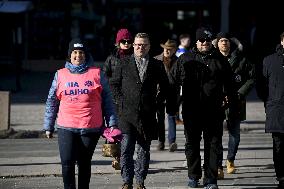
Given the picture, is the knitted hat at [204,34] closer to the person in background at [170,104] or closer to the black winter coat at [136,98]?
the person in background at [170,104]

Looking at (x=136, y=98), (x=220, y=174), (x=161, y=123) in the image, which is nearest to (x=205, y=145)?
(x=220, y=174)

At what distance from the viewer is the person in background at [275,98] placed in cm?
1052

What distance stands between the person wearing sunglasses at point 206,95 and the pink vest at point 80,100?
1783 mm

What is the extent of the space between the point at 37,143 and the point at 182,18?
18900mm

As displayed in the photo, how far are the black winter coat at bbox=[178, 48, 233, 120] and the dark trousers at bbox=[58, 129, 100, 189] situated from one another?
6.15 ft

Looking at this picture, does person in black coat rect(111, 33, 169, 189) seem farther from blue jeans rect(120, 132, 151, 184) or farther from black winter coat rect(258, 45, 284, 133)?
black winter coat rect(258, 45, 284, 133)

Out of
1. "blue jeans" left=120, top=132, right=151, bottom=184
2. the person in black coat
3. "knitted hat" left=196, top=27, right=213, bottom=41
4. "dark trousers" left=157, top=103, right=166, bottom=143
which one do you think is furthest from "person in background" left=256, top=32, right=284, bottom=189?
"blue jeans" left=120, top=132, right=151, bottom=184

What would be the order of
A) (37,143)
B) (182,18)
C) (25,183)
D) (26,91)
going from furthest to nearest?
(182,18) < (26,91) < (37,143) < (25,183)

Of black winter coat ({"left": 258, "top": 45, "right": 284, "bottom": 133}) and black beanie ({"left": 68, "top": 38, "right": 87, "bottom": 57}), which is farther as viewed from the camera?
black winter coat ({"left": 258, "top": 45, "right": 284, "bottom": 133})

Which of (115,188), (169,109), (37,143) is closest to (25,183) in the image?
(115,188)

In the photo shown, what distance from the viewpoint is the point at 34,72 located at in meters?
31.3

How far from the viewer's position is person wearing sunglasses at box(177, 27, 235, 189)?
10.5 meters

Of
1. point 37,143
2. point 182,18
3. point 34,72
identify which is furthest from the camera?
point 182,18

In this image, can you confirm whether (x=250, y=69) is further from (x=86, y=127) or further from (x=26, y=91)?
(x=26, y=91)
